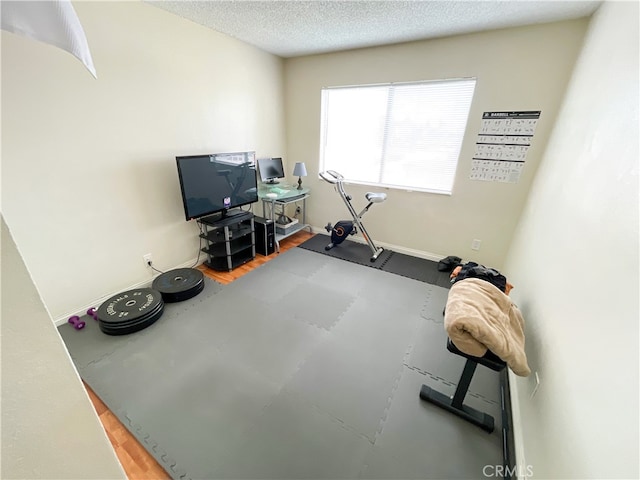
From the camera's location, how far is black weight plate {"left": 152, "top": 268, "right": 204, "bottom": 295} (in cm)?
250

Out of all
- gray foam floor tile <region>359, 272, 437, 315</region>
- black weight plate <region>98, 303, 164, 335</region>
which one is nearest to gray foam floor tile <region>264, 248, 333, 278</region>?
gray foam floor tile <region>359, 272, 437, 315</region>

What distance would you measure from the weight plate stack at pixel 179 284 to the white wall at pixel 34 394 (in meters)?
1.96

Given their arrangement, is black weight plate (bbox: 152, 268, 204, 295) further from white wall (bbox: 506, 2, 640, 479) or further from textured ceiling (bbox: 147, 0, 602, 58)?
white wall (bbox: 506, 2, 640, 479)

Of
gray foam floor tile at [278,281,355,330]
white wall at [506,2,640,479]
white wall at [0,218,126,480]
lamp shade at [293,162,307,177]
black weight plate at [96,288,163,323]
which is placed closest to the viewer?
white wall at [0,218,126,480]

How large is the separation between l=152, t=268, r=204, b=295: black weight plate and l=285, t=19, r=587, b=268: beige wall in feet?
7.07

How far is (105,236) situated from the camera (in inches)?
92.4

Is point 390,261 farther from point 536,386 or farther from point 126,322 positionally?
point 126,322

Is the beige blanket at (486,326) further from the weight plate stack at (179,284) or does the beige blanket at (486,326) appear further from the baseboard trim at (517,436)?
the weight plate stack at (179,284)

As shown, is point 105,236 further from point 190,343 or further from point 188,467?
point 188,467

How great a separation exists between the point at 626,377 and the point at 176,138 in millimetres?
3384

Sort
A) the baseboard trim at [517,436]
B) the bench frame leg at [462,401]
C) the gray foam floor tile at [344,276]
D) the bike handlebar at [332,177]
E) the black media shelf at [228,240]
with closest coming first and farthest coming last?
the baseboard trim at [517,436] → the bench frame leg at [462,401] → the gray foam floor tile at [344,276] → the black media shelf at [228,240] → the bike handlebar at [332,177]

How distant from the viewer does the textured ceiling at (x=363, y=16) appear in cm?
207

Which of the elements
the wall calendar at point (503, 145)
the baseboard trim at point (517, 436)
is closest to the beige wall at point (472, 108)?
the wall calendar at point (503, 145)

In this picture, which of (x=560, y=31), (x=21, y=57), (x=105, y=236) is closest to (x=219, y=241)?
(x=105, y=236)
